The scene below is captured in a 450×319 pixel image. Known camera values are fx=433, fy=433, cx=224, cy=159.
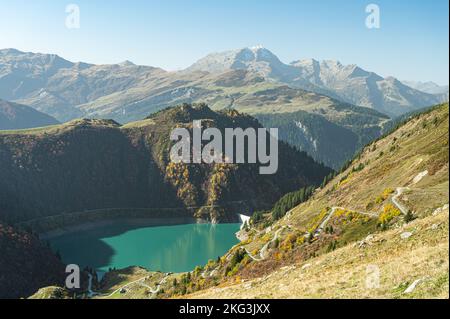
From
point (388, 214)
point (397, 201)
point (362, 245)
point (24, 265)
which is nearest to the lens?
point (362, 245)

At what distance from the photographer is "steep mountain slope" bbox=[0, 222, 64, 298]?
132 meters

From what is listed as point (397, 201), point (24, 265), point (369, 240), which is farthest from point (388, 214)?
point (24, 265)

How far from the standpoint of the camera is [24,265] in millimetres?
143125

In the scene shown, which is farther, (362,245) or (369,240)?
(369,240)

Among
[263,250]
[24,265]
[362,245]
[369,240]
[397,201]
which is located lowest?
[24,265]

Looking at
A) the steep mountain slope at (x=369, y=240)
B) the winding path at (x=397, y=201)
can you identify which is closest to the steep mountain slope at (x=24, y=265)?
the steep mountain slope at (x=369, y=240)

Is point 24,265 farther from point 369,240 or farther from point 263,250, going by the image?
point 369,240

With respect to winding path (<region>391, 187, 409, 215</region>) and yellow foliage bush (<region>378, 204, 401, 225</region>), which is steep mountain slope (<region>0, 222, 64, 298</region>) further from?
winding path (<region>391, 187, 409, 215</region>)

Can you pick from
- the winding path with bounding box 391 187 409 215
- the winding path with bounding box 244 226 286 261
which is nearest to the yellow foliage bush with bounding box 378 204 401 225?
the winding path with bounding box 391 187 409 215

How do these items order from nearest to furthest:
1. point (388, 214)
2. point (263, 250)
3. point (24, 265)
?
1. point (388, 214)
2. point (263, 250)
3. point (24, 265)

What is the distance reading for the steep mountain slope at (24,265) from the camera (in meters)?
132
